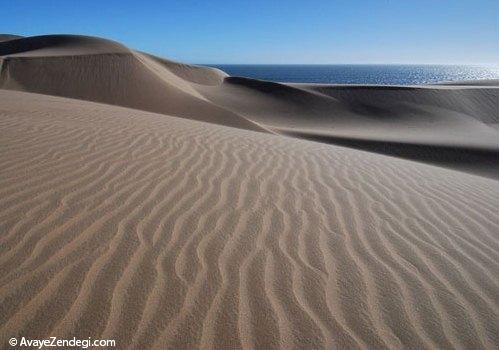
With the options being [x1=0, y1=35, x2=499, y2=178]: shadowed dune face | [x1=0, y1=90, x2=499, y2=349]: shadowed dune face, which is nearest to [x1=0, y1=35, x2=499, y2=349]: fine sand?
[x1=0, y1=90, x2=499, y2=349]: shadowed dune face

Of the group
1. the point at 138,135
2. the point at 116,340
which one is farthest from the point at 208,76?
the point at 116,340

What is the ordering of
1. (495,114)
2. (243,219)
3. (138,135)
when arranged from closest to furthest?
(243,219), (138,135), (495,114)

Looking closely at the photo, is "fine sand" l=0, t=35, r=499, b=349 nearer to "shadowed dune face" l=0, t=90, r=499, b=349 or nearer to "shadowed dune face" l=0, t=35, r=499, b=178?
"shadowed dune face" l=0, t=90, r=499, b=349

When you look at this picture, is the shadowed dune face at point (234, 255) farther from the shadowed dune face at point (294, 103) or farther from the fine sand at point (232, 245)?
the shadowed dune face at point (294, 103)

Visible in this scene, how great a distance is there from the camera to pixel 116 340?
2.00m

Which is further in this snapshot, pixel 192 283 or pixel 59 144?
pixel 59 144

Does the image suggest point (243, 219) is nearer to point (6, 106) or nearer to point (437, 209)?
point (437, 209)

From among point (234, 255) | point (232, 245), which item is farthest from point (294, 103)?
point (234, 255)

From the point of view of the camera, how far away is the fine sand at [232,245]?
7.07 feet

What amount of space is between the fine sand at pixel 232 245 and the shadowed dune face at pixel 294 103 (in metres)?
10.1

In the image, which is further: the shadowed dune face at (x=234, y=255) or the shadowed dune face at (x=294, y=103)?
the shadowed dune face at (x=294, y=103)

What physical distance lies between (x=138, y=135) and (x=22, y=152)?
6.40ft

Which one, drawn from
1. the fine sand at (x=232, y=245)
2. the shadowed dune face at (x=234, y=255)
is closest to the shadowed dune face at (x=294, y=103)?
the fine sand at (x=232, y=245)

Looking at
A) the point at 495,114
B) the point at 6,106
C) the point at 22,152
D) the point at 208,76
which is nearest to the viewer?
the point at 22,152
